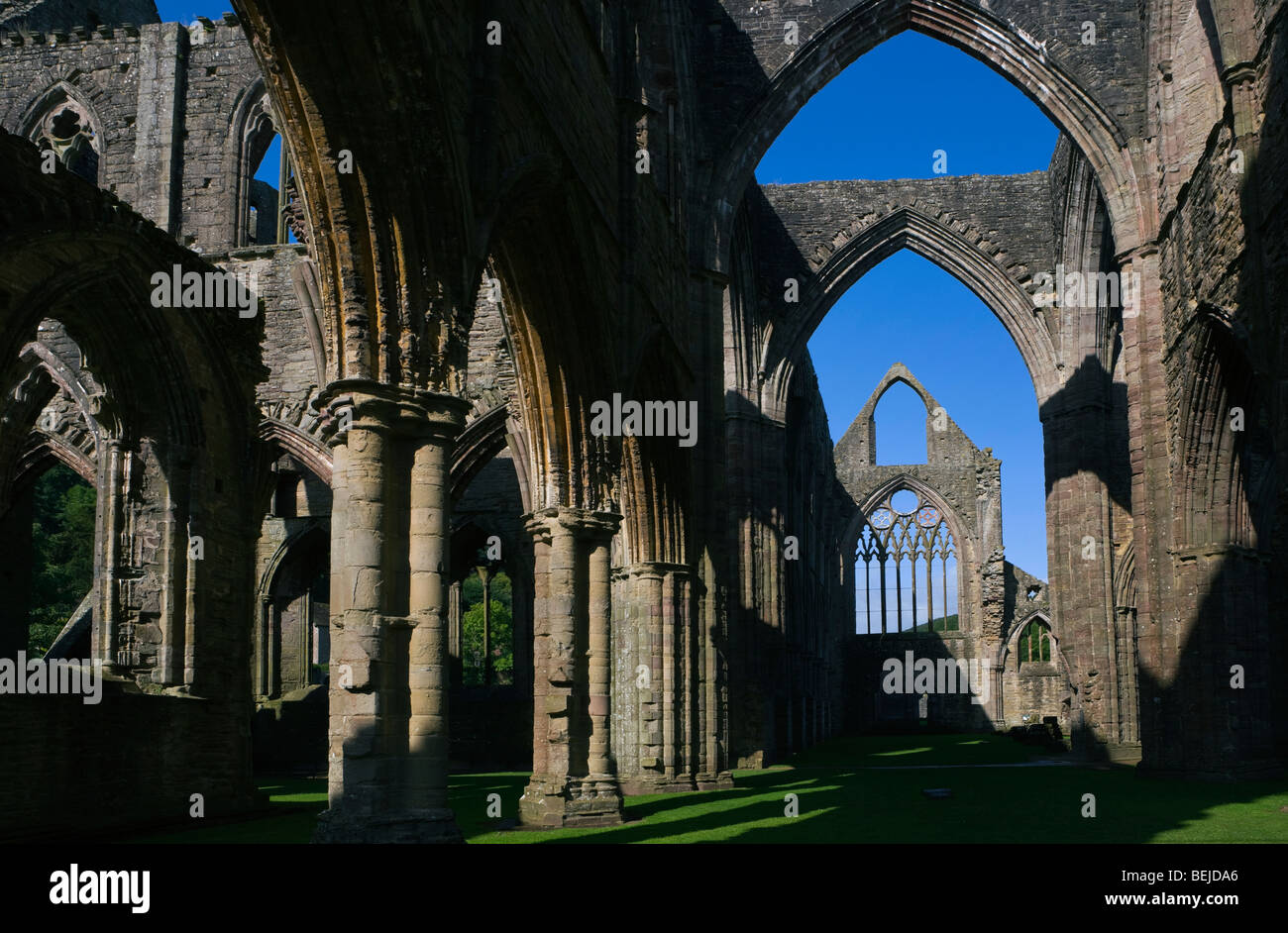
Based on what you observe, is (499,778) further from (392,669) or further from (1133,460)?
(392,669)

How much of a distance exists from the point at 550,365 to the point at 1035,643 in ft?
98.2

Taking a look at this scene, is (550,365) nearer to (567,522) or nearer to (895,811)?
(567,522)

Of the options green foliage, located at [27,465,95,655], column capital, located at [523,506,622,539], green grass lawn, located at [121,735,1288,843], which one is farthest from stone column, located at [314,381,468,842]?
green foliage, located at [27,465,95,655]

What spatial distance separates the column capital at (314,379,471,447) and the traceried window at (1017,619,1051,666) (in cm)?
3301

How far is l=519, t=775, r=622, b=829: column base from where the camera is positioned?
992cm

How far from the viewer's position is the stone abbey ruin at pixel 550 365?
6.94 metres

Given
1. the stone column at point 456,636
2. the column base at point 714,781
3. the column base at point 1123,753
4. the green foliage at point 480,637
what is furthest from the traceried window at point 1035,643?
the column base at point 714,781

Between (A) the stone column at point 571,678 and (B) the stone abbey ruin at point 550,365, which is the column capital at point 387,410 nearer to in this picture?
(B) the stone abbey ruin at point 550,365

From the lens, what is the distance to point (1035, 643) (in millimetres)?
37562

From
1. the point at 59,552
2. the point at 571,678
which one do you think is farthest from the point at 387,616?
the point at 59,552

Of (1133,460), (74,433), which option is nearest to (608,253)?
(1133,460)

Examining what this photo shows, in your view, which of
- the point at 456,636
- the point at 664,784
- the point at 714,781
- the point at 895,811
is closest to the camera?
the point at 895,811

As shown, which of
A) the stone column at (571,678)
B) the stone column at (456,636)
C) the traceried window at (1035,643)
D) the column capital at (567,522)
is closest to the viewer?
the stone column at (571,678)

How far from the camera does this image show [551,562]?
33.9 feet
